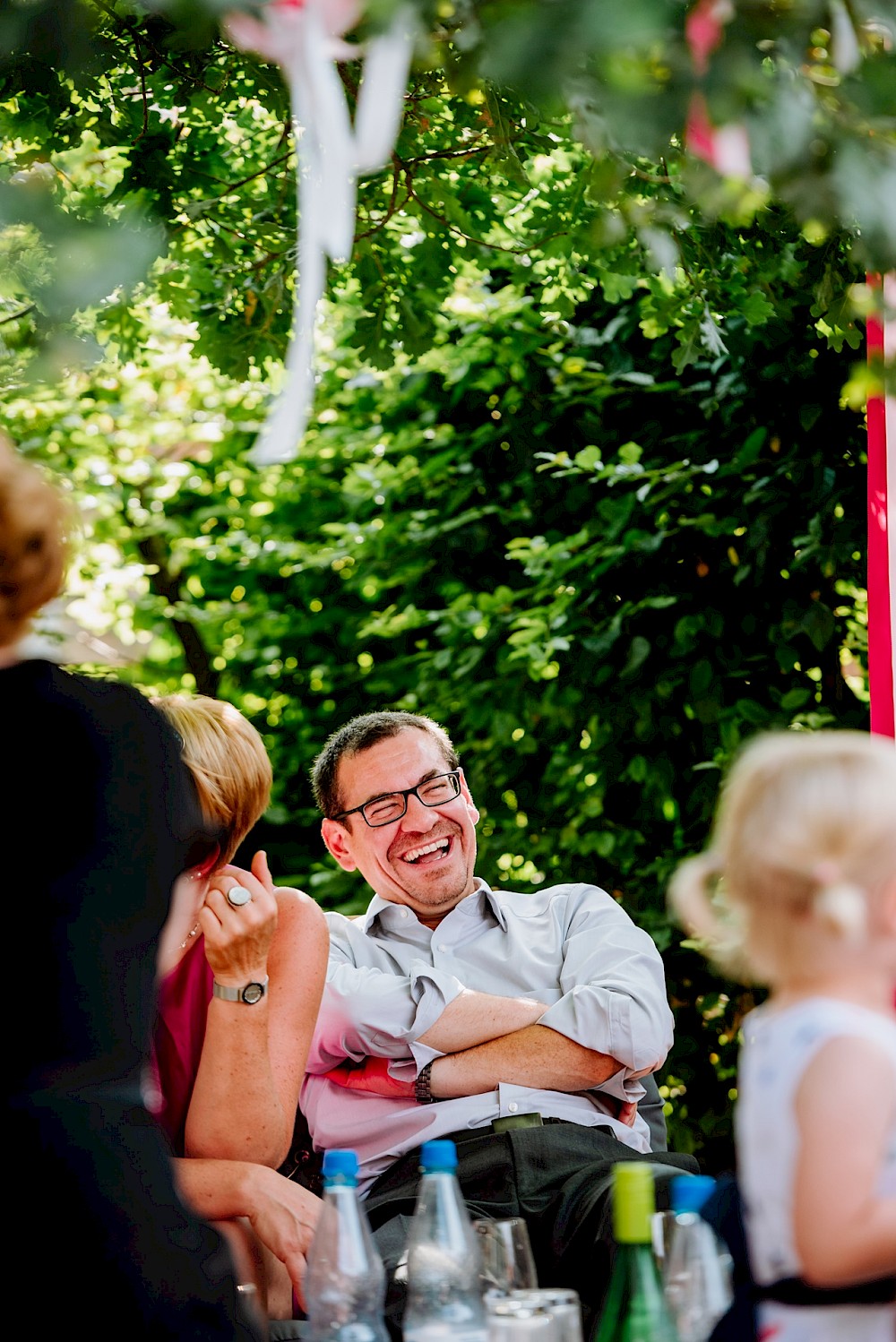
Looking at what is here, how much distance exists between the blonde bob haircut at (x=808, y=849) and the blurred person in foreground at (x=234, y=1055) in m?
0.97

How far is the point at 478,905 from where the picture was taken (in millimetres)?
2850

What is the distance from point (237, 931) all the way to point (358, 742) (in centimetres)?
87

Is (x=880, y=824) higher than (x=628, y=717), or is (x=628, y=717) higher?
(x=628, y=717)

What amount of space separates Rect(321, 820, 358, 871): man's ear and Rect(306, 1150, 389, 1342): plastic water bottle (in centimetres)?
135

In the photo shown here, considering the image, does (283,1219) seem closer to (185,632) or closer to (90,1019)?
(90,1019)

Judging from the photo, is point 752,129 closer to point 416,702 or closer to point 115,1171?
point 115,1171

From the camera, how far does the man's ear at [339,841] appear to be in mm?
2932

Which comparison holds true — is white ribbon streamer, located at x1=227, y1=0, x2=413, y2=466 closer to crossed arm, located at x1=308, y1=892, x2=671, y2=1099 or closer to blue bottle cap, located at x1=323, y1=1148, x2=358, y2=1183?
blue bottle cap, located at x1=323, y1=1148, x2=358, y2=1183

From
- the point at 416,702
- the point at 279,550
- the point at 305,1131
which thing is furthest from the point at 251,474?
the point at 305,1131

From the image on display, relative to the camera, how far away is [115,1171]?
1.39 m

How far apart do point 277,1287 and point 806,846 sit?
4.22ft

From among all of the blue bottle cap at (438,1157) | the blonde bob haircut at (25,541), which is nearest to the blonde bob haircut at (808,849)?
the blue bottle cap at (438,1157)

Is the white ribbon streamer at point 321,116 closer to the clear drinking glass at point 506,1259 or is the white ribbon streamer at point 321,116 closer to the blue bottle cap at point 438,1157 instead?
the blue bottle cap at point 438,1157

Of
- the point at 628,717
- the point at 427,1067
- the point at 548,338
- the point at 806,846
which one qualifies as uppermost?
the point at 548,338
